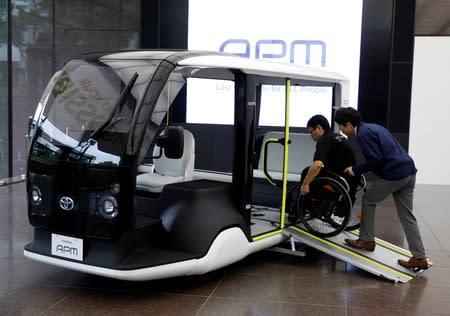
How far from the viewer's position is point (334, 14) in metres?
9.16

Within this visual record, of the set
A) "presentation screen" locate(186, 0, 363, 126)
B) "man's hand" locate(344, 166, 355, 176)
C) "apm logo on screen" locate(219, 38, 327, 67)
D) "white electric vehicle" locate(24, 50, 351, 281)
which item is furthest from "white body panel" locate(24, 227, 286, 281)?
"apm logo on screen" locate(219, 38, 327, 67)

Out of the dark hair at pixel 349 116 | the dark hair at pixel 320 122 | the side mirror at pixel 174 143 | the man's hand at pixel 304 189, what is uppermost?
the dark hair at pixel 349 116

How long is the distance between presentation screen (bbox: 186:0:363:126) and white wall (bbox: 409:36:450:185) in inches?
61.2

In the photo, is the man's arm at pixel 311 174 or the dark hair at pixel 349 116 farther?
the man's arm at pixel 311 174

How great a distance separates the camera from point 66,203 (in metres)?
4.04

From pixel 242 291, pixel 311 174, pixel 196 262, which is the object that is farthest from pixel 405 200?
pixel 196 262

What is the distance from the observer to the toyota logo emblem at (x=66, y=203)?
4.02 m

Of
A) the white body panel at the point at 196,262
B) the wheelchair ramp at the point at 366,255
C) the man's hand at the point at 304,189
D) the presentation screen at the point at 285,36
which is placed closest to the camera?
the white body panel at the point at 196,262

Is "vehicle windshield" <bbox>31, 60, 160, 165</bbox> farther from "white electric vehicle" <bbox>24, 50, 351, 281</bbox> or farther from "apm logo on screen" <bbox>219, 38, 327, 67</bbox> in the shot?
"apm logo on screen" <bbox>219, 38, 327, 67</bbox>

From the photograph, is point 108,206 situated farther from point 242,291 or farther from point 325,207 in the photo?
point 325,207

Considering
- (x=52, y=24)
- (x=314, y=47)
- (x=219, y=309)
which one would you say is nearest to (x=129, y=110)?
(x=219, y=309)

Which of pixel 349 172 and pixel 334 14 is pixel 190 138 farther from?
pixel 334 14

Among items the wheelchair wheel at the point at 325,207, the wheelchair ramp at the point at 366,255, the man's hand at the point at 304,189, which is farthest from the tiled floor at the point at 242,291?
the man's hand at the point at 304,189

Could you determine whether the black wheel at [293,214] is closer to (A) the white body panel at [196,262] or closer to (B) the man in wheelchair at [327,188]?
(B) the man in wheelchair at [327,188]
